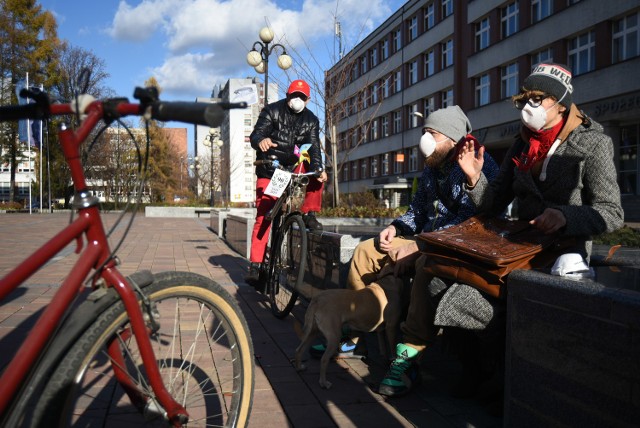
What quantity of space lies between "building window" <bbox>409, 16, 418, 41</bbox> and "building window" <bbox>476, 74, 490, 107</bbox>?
1131 centimetres

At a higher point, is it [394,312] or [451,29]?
[451,29]

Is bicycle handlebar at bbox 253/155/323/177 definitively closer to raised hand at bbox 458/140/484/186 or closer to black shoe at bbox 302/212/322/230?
black shoe at bbox 302/212/322/230

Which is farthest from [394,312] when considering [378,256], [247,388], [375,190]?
[375,190]

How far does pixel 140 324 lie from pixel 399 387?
5.99ft

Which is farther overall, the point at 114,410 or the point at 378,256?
the point at 378,256

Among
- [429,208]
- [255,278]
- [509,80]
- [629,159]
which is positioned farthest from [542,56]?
[429,208]

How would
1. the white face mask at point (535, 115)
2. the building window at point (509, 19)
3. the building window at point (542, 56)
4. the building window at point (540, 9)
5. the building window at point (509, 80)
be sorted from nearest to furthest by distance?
1. the white face mask at point (535, 115)
2. the building window at point (540, 9)
3. the building window at point (542, 56)
4. the building window at point (509, 19)
5. the building window at point (509, 80)

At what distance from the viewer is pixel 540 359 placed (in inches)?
91.5

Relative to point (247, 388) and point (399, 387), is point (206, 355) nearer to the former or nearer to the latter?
point (247, 388)

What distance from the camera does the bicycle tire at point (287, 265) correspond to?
16.3 ft

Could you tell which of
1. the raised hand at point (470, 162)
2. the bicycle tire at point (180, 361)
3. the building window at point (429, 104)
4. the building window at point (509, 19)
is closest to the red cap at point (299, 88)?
the raised hand at point (470, 162)

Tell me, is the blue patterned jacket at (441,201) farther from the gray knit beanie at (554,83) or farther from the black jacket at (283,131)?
the black jacket at (283,131)

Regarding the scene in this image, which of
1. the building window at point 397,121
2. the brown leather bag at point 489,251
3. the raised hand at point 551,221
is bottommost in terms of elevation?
the brown leather bag at point 489,251

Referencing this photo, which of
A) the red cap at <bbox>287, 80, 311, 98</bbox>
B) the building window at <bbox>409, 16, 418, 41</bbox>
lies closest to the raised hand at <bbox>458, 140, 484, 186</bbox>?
the red cap at <bbox>287, 80, 311, 98</bbox>
